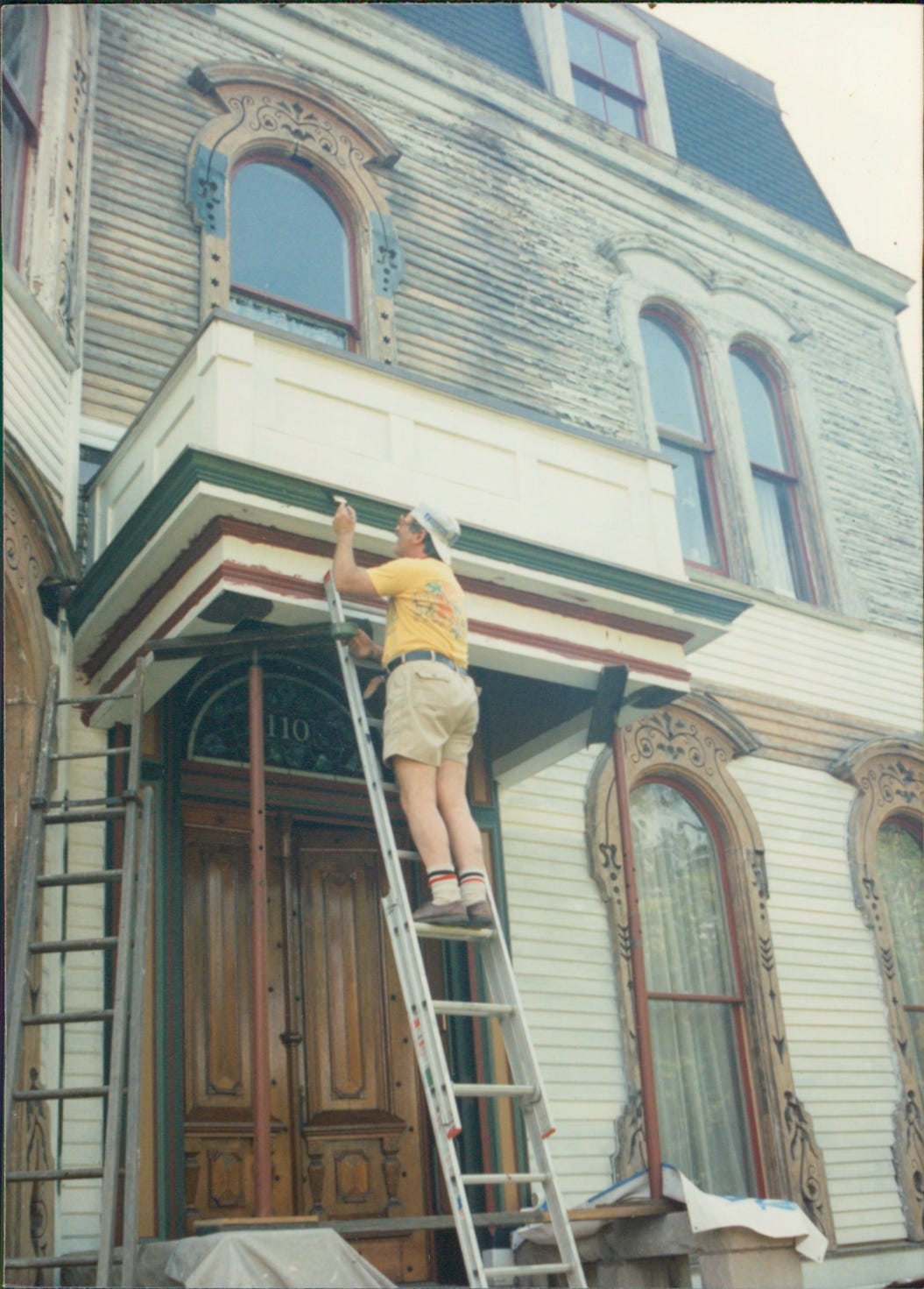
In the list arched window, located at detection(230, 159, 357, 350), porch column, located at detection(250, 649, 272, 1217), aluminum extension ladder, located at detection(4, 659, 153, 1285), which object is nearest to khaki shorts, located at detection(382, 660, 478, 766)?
porch column, located at detection(250, 649, 272, 1217)

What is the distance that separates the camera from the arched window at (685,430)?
12.3 meters

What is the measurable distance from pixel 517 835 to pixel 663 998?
169 cm

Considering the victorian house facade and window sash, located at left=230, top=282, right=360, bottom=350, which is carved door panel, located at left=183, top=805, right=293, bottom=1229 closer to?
the victorian house facade

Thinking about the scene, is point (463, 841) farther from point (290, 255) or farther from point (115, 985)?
point (290, 255)

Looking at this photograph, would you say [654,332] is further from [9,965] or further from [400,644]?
[9,965]

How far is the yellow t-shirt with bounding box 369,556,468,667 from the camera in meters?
6.69

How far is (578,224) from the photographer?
41.8 ft

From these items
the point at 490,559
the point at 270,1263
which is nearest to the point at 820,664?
the point at 490,559

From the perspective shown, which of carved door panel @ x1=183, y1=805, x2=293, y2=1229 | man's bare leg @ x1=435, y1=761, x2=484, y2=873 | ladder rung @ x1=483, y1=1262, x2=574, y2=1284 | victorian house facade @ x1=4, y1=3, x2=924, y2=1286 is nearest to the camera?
ladder rung @ x1=483, y1=1262, x2=574, y2=1284

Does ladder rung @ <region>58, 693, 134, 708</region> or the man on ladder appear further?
ladder rung @ <region>58, 693, 134, 708</region>

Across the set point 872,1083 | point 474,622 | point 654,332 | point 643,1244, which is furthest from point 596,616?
point 654,332

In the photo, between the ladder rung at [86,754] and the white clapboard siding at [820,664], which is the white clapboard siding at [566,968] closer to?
the white clapboard siding at [820,664]

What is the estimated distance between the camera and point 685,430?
1272 centimetres

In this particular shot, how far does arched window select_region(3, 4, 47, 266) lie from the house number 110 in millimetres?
3082
